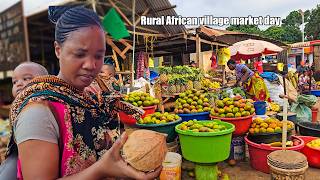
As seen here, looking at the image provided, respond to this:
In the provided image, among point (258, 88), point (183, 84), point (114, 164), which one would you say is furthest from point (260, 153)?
point (114, 164)

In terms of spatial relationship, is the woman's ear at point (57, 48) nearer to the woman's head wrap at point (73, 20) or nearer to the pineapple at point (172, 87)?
the woman's head wrap at point (73, 20)

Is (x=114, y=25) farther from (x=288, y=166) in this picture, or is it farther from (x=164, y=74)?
(x=164, y=74)

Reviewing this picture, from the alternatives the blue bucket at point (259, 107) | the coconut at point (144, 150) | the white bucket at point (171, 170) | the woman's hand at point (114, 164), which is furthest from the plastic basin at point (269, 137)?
the woman's hand at point (114, 164)

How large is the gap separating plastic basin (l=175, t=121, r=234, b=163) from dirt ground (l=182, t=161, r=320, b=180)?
0.67m

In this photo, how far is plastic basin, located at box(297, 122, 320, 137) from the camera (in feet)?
17.7

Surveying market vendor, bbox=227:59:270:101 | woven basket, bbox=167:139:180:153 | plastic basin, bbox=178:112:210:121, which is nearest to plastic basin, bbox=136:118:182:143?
woven basket, bbox=167:139:180:153

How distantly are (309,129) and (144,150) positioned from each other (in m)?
5.28

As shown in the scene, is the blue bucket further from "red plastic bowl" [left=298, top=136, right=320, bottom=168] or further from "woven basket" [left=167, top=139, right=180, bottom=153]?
"woven basket" [left=167, top=139, right=180, bottom=153]

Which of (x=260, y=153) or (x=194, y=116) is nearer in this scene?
(x=260, y=153)

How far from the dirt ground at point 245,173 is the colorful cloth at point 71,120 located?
3482 mm

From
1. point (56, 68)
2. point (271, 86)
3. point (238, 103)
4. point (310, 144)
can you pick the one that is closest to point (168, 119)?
point (238, 103)

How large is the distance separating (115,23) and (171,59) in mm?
14595

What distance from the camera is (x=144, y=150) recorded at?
125 cm

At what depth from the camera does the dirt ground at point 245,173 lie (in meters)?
4.36
